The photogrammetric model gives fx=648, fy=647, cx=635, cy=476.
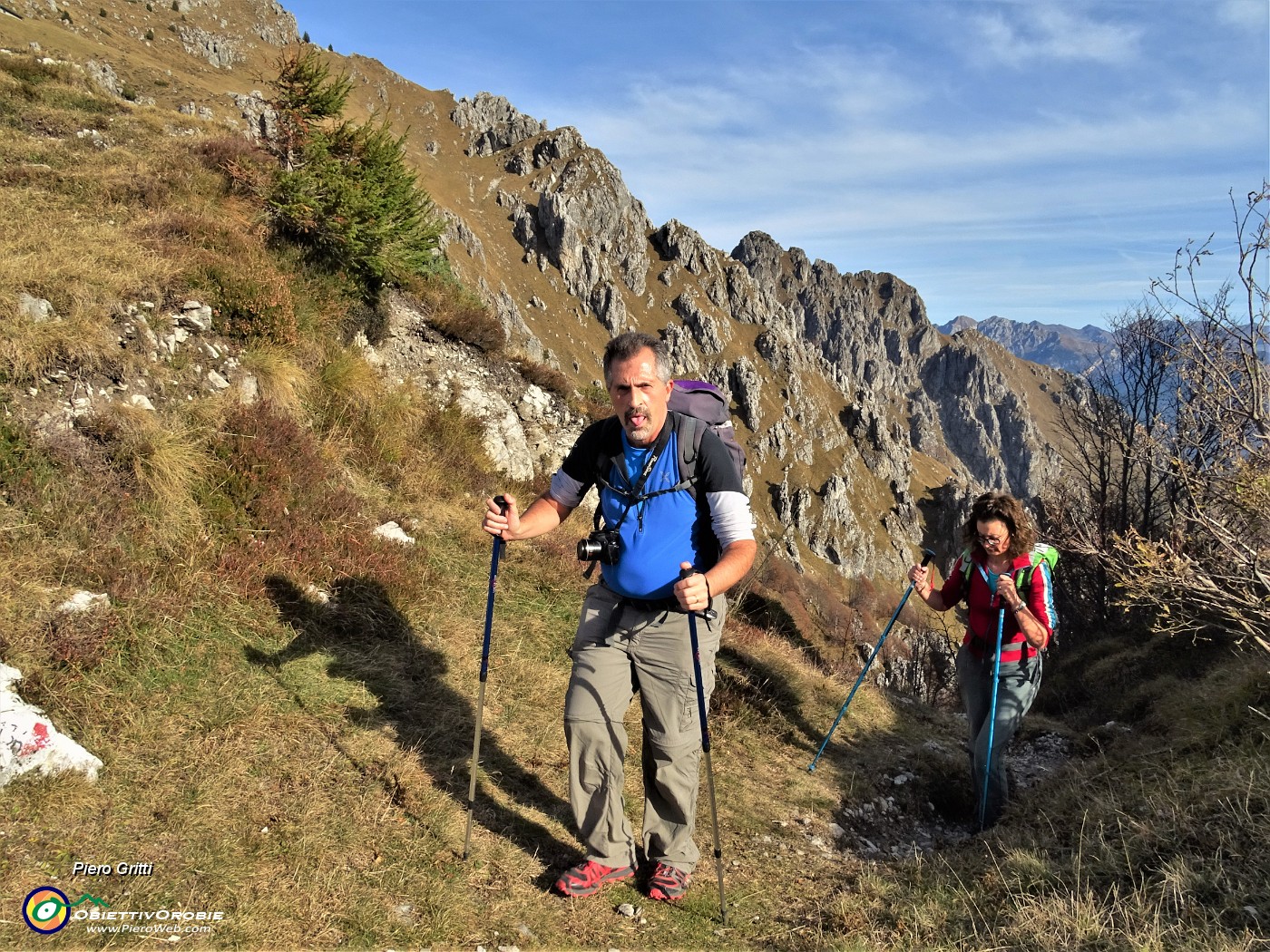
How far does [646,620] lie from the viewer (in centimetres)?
399

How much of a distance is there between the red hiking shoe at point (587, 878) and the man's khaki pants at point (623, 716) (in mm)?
47

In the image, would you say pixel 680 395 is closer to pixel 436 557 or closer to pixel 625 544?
pixel 625 544

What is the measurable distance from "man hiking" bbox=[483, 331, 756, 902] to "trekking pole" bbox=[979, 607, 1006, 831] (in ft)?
9.62

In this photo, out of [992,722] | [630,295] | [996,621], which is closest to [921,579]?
[996,621]

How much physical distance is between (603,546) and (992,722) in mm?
4196

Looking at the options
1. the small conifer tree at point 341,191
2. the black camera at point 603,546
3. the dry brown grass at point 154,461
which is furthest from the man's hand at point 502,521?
the small conifer tree at point 341,191

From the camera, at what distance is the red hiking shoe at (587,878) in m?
3.94

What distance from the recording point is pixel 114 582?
502cm

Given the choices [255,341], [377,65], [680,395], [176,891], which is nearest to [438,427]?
[255,341]

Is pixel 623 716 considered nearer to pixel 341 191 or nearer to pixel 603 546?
pixel 603 546

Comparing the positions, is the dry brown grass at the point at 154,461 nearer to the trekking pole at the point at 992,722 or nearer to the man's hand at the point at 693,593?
the man's hand at the point at 693,593

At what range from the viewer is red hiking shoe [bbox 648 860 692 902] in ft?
13.3

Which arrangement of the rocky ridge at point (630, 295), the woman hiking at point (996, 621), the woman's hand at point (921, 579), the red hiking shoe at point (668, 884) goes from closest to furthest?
the red hiking shoe at point (668, 884) < the woman hiking at point (996, 621) < the woman's hand at point (921, 579) < the rocky ridge at point (630, 295)

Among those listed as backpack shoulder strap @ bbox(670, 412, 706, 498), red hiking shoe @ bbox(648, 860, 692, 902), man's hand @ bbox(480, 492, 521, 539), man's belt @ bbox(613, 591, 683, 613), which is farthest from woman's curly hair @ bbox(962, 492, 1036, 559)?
man's hand @ bbox(480, 492, 521, 539)
